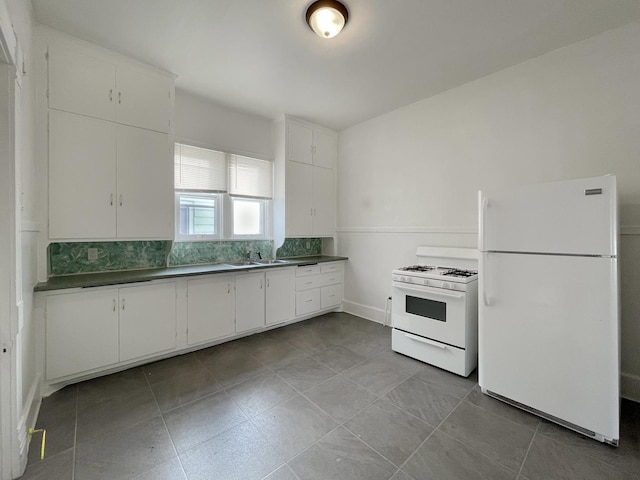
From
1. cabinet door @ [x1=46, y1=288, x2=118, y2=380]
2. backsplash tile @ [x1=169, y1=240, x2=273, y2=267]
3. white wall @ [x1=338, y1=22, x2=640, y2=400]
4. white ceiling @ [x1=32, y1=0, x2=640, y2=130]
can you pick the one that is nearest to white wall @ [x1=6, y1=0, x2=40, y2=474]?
cabinet door @ [x1=46, y1=288, x2=118, y2=380]

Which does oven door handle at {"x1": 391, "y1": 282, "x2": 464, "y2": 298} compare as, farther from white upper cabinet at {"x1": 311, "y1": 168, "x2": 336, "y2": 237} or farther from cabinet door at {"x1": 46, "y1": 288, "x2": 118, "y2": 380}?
cabinet door at {"x1": 46, "y1": 288, "x2": 118, "y2": 380}

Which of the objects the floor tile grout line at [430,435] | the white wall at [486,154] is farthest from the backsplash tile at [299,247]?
the floor tile grout line at [430,435]

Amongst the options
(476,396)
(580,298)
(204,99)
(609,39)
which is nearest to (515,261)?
(580,298)

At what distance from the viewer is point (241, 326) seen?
10.3 ft

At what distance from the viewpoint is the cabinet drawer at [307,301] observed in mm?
3727

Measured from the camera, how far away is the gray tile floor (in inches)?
57.6

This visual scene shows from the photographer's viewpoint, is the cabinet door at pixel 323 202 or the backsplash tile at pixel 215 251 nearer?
the backsplash tile at pixel 215 251

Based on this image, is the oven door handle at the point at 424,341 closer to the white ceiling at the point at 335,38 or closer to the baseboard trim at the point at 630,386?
the baseboard trim at the point at 630,386

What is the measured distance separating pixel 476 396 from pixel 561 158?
7.15ft

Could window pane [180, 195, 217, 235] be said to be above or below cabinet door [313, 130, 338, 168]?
below

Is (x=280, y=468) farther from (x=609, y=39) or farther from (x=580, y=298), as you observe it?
Answer: (x=609, y=39)

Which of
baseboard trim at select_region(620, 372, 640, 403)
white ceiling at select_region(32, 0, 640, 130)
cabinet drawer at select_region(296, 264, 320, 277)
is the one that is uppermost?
white ceiling at select_region(32, 0, 640, 130)

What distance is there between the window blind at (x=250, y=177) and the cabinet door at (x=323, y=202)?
707mm

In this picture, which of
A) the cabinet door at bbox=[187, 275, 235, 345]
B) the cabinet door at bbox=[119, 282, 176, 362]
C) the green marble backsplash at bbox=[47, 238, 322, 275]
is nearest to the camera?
the cabinet door at bbox=[119, 282, 176, 362]
